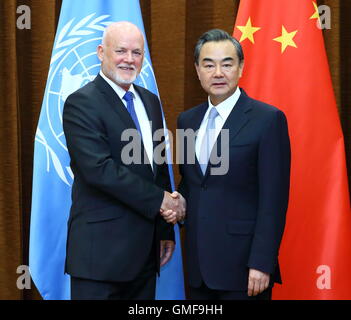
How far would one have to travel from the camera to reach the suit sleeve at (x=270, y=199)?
5.87ft

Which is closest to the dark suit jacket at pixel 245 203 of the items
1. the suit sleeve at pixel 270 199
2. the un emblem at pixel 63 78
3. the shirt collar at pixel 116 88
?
the suit sleeve at pixel 270 199

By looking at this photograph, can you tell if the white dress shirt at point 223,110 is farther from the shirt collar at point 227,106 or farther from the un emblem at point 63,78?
the un emblem at point 63,78

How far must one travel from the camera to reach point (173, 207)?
1.92 metres

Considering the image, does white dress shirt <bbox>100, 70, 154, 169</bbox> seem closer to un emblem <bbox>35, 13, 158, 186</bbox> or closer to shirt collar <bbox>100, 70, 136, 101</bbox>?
shirt collar <bbox>100, 70, 136, 101</bbox>

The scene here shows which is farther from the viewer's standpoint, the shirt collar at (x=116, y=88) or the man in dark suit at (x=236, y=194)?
the shirt collar at (x=116, y=88)

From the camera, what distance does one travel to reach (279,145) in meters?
1.84

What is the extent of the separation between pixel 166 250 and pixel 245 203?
1.60 feet

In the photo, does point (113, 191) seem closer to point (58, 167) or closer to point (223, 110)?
point (223, 110)

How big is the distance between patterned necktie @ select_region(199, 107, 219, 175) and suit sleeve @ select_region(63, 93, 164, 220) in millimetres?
200

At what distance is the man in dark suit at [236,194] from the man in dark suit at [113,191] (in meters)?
0.16

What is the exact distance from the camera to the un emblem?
252 cm

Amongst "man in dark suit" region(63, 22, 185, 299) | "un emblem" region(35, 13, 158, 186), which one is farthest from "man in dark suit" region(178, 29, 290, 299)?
"un emblem" region(35, 13, 158, 186)

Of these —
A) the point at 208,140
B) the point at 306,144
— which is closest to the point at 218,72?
the point at 208,140

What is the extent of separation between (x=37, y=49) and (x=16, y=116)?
0.40 metres
